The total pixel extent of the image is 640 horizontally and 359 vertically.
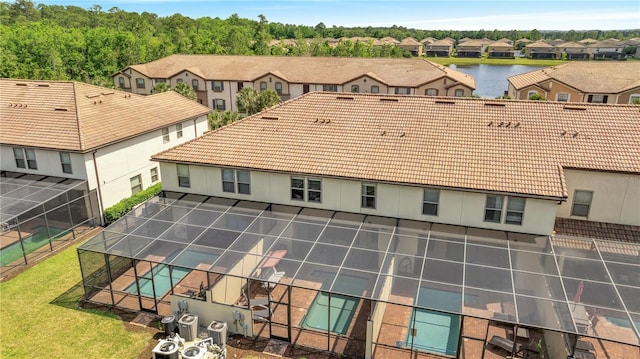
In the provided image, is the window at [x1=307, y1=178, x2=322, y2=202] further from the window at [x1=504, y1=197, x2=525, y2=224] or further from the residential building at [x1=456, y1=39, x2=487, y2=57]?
the residential building at [x1=456, y1=39, x2=487, y2=57]

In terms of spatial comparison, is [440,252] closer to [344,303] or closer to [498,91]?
[344,303]

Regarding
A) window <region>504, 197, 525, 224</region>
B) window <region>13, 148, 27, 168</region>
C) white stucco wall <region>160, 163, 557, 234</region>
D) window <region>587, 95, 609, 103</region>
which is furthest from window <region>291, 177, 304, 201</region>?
window <region>587, 95, 609, 103</region>

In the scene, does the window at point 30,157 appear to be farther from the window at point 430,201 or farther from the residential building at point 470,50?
the residential building at point 470,50

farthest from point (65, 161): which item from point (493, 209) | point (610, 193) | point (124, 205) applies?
point (610, 193)

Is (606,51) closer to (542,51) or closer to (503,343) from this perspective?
(542,51)

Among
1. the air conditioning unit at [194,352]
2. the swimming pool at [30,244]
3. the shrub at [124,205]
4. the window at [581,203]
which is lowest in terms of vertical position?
the swimming pool at [30,244]

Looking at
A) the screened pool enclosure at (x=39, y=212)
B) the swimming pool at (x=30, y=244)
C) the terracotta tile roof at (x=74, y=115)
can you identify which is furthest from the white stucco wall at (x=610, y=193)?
the swimming pool at (x=30, y=244)
